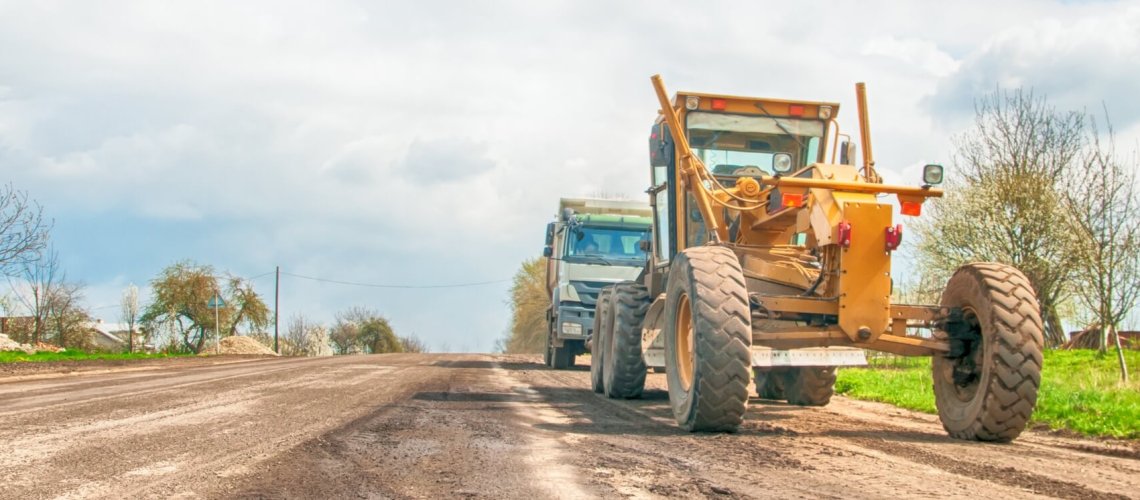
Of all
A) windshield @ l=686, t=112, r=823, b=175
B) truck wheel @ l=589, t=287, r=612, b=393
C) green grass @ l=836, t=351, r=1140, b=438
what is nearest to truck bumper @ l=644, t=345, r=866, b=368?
green grass @ l=836, t=351, r=1140, b=438

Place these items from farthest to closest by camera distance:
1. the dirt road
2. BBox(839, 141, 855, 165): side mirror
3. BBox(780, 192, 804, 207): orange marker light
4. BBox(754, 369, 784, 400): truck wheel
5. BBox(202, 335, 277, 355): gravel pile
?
BBox(202, 335, 277, 355): gravel pile
BBox(754, 369, 784, 400): truck wheel
BBox(839, 141, 855, 165): side mirror
BBox(780, 192, 804, 207): orange marker light
the dirt road

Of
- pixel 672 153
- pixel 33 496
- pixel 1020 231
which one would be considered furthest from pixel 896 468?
pixel 1020 231

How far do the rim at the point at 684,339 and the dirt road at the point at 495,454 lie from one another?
1.64 feet

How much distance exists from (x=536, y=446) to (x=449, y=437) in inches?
29.2

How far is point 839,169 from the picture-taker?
7.83 m

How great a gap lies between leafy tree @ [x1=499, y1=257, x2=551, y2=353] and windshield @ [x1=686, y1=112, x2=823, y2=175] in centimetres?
3950

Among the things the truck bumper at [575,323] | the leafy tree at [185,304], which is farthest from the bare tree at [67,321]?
the truck bumper at [575,323]

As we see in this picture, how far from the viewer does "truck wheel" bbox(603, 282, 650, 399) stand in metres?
10.9

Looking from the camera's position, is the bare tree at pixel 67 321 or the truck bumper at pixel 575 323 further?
the bare tree at pixel 67 321

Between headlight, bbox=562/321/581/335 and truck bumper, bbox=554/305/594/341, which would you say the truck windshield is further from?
headlight, bbox=562/321/581/335

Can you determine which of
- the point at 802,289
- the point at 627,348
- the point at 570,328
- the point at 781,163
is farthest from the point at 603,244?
the point at 802,289

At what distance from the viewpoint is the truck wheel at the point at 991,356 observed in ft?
22.6

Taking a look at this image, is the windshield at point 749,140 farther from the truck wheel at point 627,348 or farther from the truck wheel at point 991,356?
the truck wheel at point 991,356

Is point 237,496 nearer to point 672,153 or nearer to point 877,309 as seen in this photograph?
point 877,309
